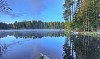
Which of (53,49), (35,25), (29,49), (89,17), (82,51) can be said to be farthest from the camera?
(35,25)

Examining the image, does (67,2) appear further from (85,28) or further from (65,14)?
(85,28)

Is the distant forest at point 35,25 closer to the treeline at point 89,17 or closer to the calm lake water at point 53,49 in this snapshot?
Result: the treeline at point 89,17

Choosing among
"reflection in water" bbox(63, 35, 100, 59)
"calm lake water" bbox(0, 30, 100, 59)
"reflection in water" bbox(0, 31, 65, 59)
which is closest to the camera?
"reflection in water" bbox(63, 35, 100, 59)

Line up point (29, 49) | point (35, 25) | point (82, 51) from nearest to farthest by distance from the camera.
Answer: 1. point (82, 51)
2. point (29, 49)
3. point (35, 25)

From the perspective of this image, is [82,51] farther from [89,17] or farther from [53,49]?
[89,17]

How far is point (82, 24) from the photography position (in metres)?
57.1

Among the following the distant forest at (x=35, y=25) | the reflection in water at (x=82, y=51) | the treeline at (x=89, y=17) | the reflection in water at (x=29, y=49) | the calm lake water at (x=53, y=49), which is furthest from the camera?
the distant forest at (x=35, y=25)

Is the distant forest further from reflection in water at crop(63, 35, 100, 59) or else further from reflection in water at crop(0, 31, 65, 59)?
reflection in water at crop(63, 35, 100, 59)

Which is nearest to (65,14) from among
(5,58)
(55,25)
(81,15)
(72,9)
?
(72,9)

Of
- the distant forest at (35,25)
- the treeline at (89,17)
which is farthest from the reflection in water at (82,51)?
the distant forest at (35,25)

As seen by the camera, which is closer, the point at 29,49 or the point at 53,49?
the point at 29,49

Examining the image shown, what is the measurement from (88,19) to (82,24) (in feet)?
8.09

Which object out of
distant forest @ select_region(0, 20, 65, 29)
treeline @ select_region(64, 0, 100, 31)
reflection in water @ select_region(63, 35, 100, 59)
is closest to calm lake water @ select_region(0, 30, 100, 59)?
reflection in water @ select_region(63, 35, 100, 59)

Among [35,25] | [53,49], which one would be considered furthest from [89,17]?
[35,25]
